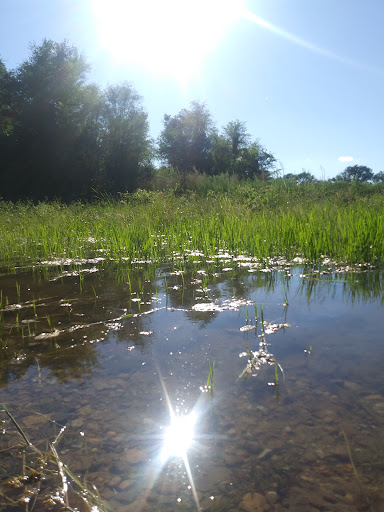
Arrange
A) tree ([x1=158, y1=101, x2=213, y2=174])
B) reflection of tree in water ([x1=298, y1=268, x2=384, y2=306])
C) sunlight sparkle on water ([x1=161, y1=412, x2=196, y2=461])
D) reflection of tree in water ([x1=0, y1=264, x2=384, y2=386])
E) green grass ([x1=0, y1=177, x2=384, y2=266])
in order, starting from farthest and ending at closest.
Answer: tree ([x1=158, y1=101, x2=213, y2=174]) → green grass ([x1=0, y1=177, x2=384, y2=266]) → reflection of tree in water ([x1=298, y1=268, x2=384, y2=306]) → reflection of tree in water ([x1=0, y1=264, x2=384, y2=386]) → sunlight sparkle on water ([x1=161, y1=412, x2=196, y2=461])

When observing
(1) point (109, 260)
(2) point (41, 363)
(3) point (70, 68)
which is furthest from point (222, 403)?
(3) point (70, 68)

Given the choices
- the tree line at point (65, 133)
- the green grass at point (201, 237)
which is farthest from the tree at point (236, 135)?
the green grass at point (201, 237)

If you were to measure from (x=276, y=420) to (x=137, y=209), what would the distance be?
751cm

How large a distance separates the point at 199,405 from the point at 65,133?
82.4 feet

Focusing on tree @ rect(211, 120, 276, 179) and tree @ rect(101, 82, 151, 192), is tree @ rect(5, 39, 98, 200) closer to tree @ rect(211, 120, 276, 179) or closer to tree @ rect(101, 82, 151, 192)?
tree @ rect(101, 82, 151, 192)

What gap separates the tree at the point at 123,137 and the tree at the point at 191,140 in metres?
12.4

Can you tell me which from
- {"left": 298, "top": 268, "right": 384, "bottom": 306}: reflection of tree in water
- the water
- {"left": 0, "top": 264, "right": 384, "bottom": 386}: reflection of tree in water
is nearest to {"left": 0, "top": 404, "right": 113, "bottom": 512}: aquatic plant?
the water

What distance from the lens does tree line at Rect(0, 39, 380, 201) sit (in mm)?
23625

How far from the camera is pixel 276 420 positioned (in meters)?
1.26

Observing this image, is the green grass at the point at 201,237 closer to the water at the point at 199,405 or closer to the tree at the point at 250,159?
the water at the point at 199,405

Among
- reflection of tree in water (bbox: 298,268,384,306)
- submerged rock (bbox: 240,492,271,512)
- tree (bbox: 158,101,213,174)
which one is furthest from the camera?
tree (bbox: 158,101,213,174)

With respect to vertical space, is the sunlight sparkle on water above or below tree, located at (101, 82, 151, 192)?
below

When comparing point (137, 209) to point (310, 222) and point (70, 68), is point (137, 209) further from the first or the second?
point (70, 68)

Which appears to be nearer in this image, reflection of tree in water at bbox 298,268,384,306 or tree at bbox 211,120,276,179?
reflection of tree in water at bbox 298,268,384,306
